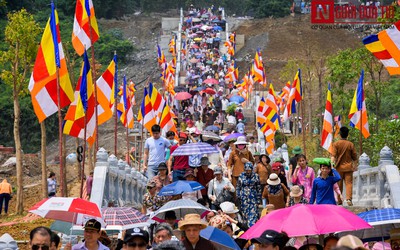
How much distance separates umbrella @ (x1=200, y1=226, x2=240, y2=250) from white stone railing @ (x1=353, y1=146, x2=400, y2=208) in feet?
21.3

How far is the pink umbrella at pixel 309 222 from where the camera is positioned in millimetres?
11305

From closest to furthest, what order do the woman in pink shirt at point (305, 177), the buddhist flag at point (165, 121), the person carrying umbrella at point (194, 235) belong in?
the person carrying umbrella at point (194, 235) → the woman in pink shirt at point (305, 177) → the buddhist flag at point (165, 121)

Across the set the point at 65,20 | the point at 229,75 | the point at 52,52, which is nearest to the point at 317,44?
the point at 65,20

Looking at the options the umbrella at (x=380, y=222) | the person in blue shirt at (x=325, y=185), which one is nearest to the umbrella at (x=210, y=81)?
the person in blue shirt at (x=325, y=185)

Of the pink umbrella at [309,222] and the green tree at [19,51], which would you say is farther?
the green tree at [19,51]

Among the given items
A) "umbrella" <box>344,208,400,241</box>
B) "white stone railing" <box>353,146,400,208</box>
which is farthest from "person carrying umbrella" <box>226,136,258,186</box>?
"umbrella" <box>344,208,400,241</box>

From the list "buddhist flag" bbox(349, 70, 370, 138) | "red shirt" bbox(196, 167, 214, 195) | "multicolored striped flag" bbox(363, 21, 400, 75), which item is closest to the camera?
"multicolored striped flag" bbox(363, 21, 400, 75)

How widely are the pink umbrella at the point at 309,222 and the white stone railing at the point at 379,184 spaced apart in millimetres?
6674

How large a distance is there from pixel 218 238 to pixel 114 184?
826 centimetres

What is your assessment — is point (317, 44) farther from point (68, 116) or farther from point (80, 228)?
point (80, 228)

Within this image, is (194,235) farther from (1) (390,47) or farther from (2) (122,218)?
(1) (390,47)

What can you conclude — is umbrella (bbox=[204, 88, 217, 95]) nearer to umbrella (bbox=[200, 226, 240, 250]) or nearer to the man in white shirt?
the man in white shirt

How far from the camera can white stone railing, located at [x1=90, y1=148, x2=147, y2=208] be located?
18688 millimetres

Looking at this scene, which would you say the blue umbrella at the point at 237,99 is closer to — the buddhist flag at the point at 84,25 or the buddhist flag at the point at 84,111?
the buddhist flag at the point at 84,25
